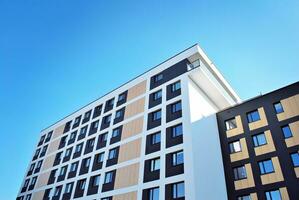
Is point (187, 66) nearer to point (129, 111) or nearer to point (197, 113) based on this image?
point (197, 113)

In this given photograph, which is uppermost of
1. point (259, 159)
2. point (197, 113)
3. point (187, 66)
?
point (187, 66)

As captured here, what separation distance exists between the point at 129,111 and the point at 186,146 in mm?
12175

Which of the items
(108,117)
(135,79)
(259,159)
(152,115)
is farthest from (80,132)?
(259,159)

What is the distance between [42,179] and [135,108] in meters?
21.4

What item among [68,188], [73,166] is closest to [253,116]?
[68,188]

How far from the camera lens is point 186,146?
23.8 m

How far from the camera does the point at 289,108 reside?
73.6 feet

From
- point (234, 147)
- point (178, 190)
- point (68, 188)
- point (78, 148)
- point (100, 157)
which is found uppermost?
point (78, 148)

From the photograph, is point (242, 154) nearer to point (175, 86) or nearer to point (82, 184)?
point (175, 86)

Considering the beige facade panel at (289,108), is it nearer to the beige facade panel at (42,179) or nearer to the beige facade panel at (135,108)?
the beige facade panel at (135,108)

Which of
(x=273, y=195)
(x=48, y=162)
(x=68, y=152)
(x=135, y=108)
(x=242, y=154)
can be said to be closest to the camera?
(x=273, y=195)

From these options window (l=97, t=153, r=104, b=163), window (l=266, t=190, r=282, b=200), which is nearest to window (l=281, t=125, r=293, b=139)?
window (l=266, t=190, r=282, b=200)

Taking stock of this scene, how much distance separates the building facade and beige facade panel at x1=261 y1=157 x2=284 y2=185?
168 millimetres

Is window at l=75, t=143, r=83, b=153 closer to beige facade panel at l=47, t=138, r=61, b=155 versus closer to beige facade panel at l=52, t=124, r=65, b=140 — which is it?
beige facade panel at l=47, t=138, r=61, b=155
